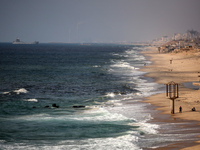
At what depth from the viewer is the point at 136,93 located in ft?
160

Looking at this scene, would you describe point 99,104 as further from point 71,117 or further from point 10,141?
point 10,141

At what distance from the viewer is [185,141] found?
81.3 feet

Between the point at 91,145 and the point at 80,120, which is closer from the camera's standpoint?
the point at 91,145

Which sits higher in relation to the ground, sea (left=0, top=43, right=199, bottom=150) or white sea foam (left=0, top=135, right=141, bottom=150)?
sea (left=0, top=43, right=199, bottom=150)

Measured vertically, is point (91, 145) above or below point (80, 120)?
below

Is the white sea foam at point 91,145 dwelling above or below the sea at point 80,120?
below

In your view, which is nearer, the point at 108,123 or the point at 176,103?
the point at 108,123

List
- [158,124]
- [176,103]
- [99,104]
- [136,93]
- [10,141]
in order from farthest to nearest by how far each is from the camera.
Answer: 1. [136,93]
2. [99,104]
3. [176,103]
4. [158,124]
5. [10,141]

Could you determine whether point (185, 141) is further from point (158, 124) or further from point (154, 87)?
point (154, 87)

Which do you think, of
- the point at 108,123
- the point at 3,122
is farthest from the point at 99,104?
the point at 3,122

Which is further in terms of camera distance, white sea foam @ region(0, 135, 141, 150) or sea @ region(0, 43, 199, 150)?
sea @ region(0, 43, 199, 150)

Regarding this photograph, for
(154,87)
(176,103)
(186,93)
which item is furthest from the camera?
(154,87)

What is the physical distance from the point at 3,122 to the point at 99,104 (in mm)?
13042

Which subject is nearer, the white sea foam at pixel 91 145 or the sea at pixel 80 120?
the white sea foam at pixel 91 145
